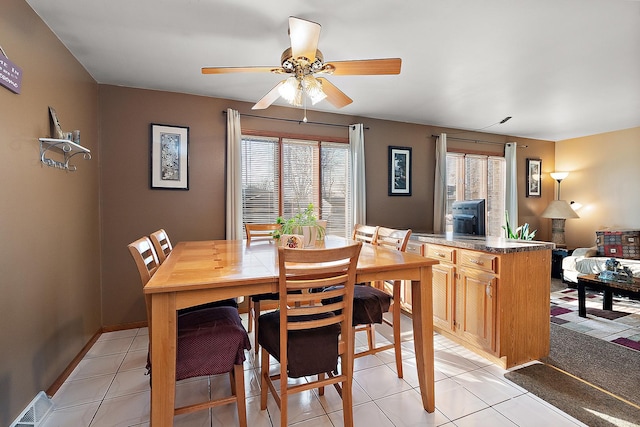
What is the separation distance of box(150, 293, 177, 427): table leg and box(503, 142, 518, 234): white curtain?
5.17 m

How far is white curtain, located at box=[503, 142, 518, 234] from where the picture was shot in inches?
194

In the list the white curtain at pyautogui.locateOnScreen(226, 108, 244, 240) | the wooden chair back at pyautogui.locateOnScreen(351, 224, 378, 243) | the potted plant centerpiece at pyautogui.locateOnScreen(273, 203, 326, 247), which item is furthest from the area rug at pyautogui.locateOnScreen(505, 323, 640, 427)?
the white curtain at pyautogui.locateOnScreen(226, 108, 244, 240)

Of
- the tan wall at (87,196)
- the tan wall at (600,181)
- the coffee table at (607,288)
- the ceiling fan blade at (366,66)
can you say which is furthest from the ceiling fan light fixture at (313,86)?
the tan wall at (600,181)

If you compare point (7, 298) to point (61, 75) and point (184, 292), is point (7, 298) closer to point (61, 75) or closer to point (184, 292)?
point (184, 292)

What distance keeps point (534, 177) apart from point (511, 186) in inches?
31.3

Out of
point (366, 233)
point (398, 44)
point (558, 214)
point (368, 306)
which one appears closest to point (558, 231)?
point (558, 214)

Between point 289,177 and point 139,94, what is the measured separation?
177cm

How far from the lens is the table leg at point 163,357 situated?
1312mm

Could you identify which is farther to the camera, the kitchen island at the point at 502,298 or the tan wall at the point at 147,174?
the tan wall at the point at 147,174

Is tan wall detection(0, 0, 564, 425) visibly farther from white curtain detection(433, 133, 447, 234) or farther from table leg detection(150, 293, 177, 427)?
table leg detection(150, 293, 177, 427)

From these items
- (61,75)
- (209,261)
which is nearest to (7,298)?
(209,261)

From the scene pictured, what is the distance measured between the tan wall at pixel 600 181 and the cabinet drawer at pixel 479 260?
399 cm

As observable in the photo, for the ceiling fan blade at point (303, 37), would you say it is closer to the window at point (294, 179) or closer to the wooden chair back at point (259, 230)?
the wooden chair back at point (259, 230)

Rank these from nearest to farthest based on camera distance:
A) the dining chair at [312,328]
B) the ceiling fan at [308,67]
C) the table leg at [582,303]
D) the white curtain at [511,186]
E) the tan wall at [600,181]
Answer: the dining chair at [312,328] → the ceiling fan at [308,67] → the table leg at [582,303] → the tan wall at [600,181] → the white curtain at [511,186]
